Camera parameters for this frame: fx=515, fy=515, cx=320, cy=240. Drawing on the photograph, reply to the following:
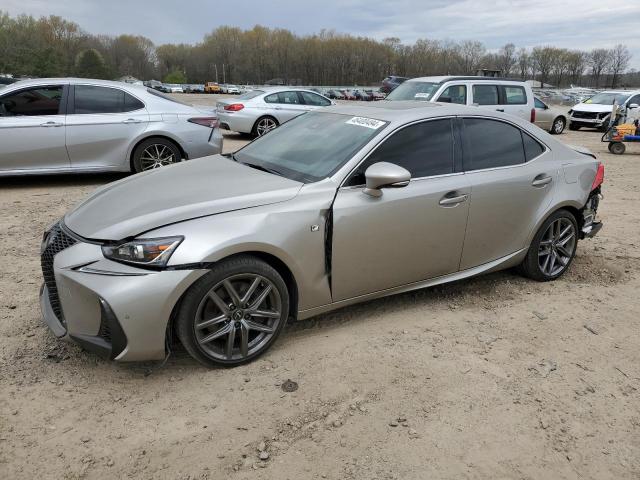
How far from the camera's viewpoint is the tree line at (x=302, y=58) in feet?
412

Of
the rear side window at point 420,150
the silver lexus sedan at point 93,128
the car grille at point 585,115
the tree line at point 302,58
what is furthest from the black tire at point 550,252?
the tree line at point 302,58

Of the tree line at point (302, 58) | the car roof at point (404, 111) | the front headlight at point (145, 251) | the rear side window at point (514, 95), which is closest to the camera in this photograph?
the front headlight at point (145, 251)

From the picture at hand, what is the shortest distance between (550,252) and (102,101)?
252 inches

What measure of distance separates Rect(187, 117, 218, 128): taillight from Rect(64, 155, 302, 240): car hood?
4436mm

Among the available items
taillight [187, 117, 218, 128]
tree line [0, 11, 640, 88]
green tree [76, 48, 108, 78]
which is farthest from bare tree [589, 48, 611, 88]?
taillight [187, 117, 218, 128]

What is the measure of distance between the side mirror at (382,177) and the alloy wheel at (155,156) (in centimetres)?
526

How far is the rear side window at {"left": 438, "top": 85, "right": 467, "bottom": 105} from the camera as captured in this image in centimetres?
1062

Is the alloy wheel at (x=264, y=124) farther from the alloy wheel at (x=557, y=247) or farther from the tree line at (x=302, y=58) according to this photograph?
the tree line at (x=302, y=58)

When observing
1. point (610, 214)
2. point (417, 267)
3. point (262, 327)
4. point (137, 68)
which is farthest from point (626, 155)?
point (137, 68)

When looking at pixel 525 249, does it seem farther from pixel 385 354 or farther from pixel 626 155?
pixel 626 155

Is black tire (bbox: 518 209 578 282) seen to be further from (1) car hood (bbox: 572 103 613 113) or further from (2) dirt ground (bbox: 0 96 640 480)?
(1) car hood (bbox: 572 103 613 113)

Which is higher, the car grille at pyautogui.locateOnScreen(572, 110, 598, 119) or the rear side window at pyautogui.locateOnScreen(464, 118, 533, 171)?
the rear side window at pyautogui.locateOnScreen(464, 118, 533, 171)

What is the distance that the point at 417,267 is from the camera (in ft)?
12.2

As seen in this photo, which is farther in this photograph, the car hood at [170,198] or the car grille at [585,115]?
the car grille at [585,115]
